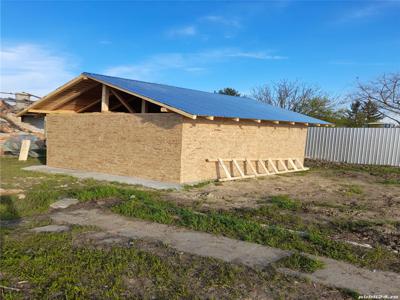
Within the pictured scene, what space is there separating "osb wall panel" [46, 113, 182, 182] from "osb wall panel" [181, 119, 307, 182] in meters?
0.50

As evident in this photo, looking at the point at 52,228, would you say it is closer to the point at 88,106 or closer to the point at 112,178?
the point at 112,178

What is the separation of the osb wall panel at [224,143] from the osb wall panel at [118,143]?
1.64 feet

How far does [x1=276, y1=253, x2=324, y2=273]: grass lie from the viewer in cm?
475

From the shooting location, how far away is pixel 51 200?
854 centimetres

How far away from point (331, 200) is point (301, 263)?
541cm

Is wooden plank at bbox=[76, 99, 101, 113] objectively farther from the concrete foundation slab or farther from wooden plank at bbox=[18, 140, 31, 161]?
wooden plank at bbox=[18, 140, 31, 161]

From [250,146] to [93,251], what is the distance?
34.6 feet

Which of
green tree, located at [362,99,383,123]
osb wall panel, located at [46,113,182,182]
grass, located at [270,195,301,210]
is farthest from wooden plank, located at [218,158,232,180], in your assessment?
green tree, located at [362,99,383,123]

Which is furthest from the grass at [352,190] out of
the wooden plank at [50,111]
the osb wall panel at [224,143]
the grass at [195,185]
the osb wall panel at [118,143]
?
the wooden plank at [50,111]

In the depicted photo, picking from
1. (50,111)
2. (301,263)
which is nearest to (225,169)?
(301,263)

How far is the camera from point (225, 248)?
5574mm

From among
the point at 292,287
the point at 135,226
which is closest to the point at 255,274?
the point at 292,287

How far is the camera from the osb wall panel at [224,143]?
481 inches

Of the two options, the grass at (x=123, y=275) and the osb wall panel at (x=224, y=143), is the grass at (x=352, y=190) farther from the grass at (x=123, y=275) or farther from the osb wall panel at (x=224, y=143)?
the grass at (x=123, y=275)
